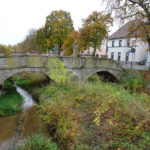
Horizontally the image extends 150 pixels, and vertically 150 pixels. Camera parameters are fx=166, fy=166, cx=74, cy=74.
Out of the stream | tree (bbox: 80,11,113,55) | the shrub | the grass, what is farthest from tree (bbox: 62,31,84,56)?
the shrub

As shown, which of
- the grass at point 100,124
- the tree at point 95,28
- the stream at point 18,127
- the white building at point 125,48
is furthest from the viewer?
the white building at point 125,48

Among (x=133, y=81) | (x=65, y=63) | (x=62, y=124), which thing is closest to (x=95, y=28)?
(x=65, y=63)

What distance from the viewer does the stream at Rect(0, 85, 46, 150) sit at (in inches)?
273

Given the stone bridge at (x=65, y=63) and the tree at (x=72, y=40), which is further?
the tree at (x=72, y=40)

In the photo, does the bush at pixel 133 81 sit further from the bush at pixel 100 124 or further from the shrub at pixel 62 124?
the shrub at pixel 62 124

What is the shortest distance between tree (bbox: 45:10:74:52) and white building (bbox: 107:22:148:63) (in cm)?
821

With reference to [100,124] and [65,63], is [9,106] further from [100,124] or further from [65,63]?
[100,124]

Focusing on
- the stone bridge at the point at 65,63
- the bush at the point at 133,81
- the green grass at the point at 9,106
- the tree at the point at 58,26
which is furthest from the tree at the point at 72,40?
the green grass at the point at 9,106

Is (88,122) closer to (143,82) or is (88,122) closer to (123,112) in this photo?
(123,112)

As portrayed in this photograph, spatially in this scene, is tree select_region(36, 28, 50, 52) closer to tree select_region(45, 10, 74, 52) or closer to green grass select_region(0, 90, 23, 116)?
tree select_region(45, 10, 74, 52)

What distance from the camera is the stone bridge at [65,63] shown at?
11.9 m

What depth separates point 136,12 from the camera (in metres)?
14.0

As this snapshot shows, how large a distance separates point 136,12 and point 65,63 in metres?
7.36

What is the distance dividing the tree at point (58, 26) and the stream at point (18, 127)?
1816cm
